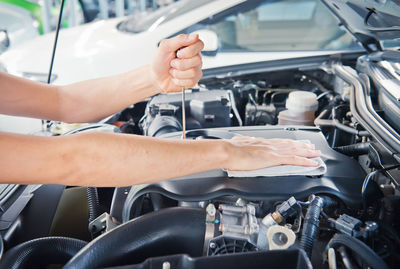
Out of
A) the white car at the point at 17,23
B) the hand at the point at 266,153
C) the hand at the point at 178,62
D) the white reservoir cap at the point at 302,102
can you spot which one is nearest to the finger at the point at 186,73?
the hand at the point at 178,62

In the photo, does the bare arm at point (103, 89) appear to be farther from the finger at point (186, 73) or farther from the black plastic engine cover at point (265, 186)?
the black plastic engine cover at point (265, 186)

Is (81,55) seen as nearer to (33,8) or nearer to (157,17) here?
(157,17)

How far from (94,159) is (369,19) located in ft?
4.62

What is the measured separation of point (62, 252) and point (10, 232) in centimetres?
19

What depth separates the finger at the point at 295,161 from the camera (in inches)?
37.9

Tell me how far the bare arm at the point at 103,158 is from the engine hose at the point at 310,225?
0.21 metres

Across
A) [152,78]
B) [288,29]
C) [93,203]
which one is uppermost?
[152,78]

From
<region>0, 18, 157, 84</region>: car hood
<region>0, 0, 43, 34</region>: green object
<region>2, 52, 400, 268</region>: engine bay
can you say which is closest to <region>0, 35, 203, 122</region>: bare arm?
<region>2, 52, 400, 268</region>: engine bay

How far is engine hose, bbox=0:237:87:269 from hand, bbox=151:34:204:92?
0.59 metres

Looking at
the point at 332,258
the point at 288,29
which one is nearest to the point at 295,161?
the point at 332,258

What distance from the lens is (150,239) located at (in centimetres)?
84

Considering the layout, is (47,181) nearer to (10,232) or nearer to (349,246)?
(10,232)

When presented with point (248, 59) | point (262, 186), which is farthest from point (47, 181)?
point (248, 59)

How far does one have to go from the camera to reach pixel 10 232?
99 cm
